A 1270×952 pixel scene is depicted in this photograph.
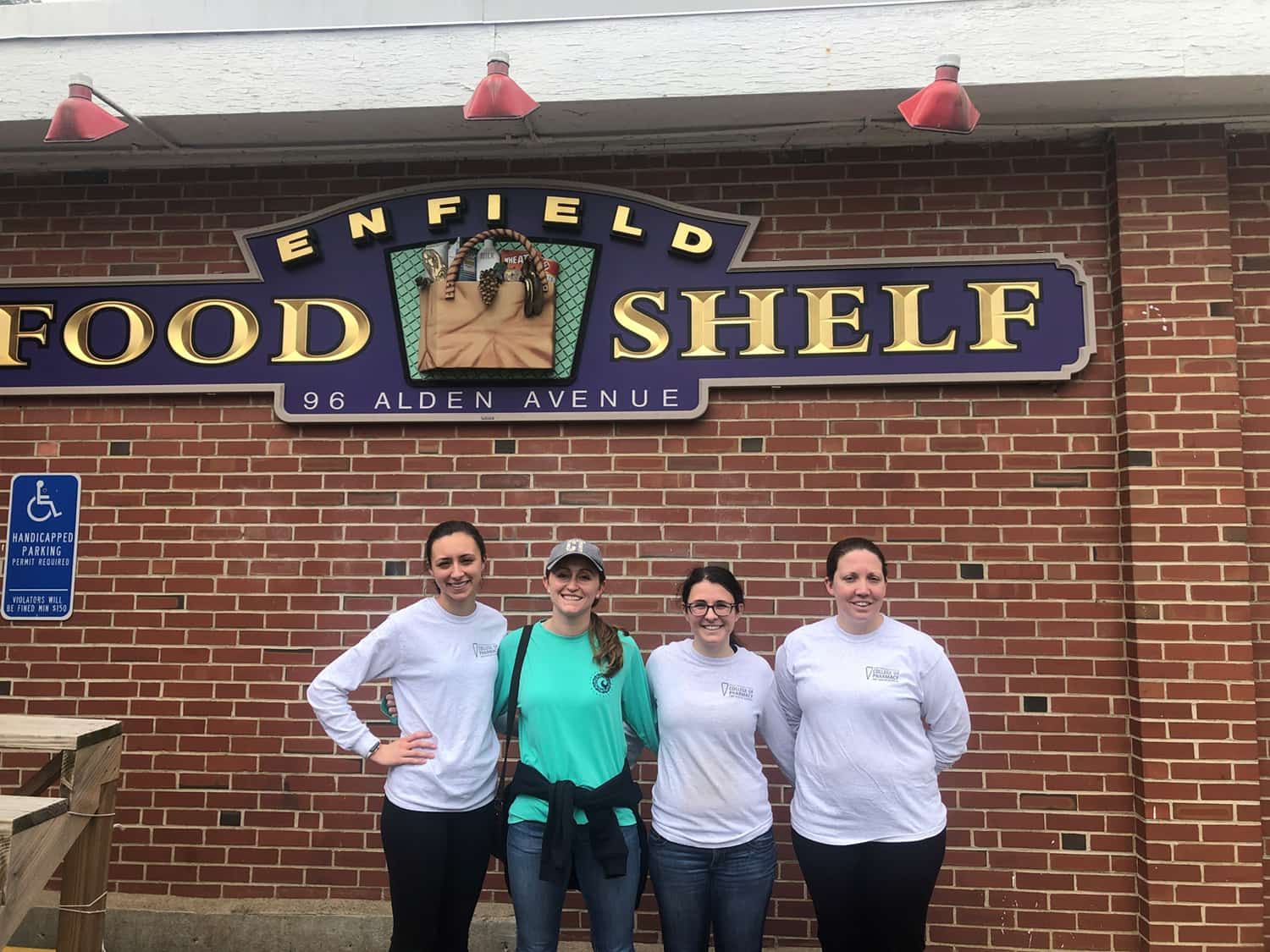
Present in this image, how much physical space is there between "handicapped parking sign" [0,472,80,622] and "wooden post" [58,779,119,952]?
47.4 inches

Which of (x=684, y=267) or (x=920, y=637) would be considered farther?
(x=684, y=267)

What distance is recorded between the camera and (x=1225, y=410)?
148 inches

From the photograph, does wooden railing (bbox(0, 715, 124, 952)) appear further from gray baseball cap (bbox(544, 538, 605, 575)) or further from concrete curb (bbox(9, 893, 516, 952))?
gray baseball cap (bbox(544, 538, 605, 575))

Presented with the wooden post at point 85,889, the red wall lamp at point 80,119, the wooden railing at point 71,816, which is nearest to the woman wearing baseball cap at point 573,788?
the wooden railing at point 71,816

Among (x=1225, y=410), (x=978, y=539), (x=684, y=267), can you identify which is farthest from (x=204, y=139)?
(x=1225, y=410)

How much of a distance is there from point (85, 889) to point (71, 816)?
34 cm

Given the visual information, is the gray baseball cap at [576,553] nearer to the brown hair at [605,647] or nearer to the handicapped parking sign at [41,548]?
the brown hair at [605,647]

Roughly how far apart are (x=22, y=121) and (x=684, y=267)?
2960mm

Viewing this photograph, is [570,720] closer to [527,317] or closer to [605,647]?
[605,647]

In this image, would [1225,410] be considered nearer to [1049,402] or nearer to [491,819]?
[1049,402]

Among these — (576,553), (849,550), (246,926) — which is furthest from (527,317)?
(246,926)

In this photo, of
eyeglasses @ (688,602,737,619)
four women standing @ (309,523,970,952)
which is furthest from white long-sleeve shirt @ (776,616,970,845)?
eyeglasses @ (688,602,737,619)

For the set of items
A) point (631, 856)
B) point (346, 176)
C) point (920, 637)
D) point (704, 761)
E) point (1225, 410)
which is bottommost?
point (631, 856)

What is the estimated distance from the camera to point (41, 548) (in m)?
4.20
